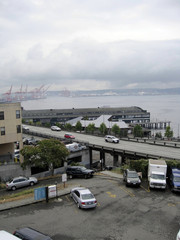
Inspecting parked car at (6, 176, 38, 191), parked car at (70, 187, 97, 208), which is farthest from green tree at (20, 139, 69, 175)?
parked car at (70, 187, 97, 208)

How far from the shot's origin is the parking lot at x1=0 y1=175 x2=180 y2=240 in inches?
609

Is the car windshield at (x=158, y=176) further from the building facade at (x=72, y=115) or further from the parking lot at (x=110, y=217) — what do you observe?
the building facade at (x=72, y=115)

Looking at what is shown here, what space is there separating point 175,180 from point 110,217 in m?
8.50

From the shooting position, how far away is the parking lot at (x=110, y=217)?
15.5 meters

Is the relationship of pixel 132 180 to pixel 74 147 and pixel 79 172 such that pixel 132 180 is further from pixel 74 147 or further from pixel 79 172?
pixel 74 147

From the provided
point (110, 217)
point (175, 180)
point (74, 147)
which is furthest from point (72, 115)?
point (110, 217)

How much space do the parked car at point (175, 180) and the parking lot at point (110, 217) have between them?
1.81 feet

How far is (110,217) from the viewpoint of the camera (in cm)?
1773

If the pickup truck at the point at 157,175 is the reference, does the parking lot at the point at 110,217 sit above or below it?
below

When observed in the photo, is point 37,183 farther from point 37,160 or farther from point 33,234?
point 33,234

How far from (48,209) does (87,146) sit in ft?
83.7

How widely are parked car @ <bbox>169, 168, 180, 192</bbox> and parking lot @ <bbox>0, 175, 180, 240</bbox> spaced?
1.81 feet

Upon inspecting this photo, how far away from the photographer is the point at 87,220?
679 inches

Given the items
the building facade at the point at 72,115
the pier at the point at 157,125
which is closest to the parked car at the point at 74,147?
the building facade at the point at 72,115
